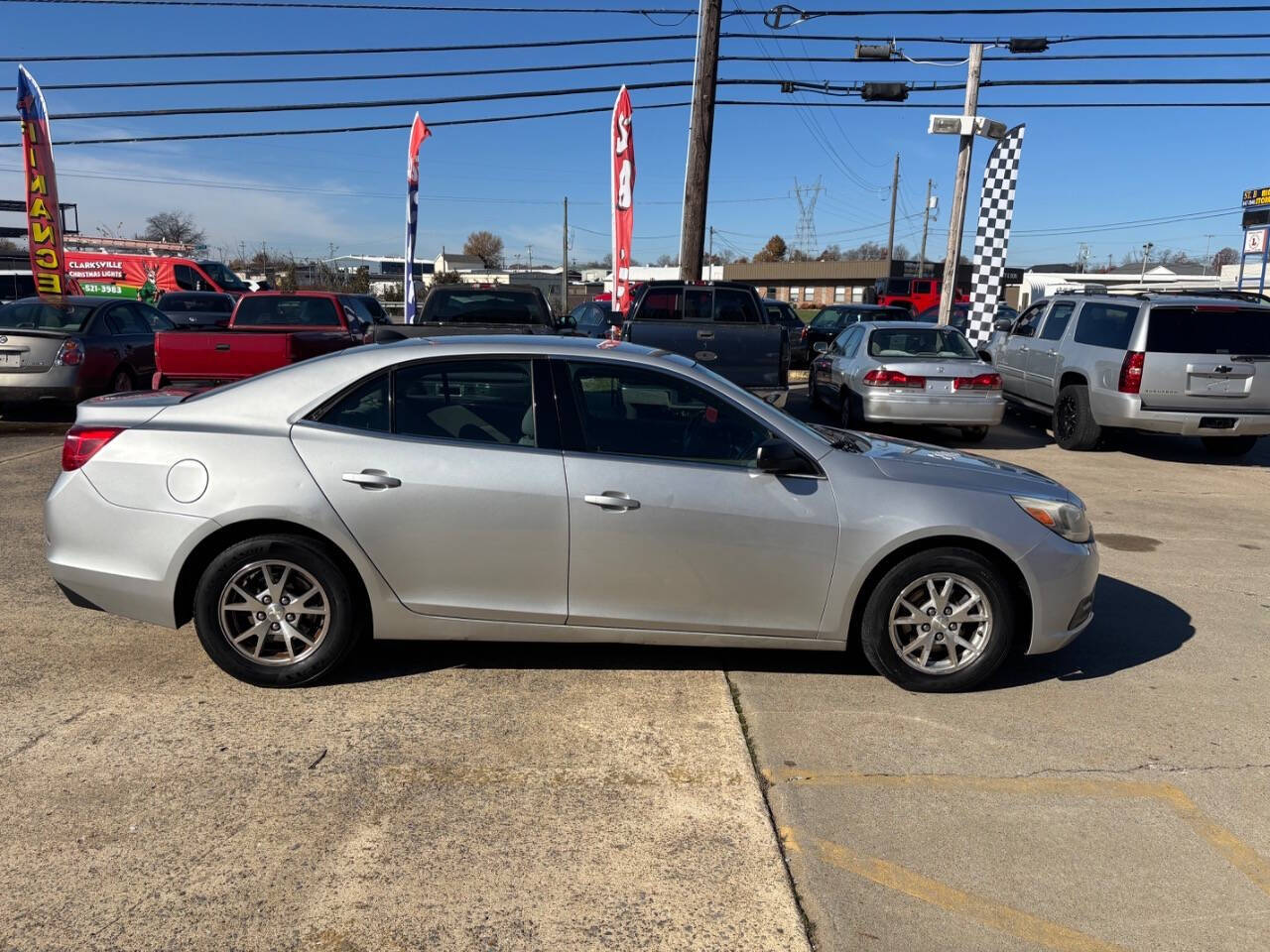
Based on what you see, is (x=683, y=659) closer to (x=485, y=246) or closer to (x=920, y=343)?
(x=920, y=343)

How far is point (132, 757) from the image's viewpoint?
3721mm

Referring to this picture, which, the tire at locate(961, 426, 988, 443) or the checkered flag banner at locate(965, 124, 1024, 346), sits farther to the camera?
the checkered flag banner at locate(965, 124, 1024, 346)

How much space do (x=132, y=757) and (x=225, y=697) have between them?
0.58m

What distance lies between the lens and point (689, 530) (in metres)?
4.20

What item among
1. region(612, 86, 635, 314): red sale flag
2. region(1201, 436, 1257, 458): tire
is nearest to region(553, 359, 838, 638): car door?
region(1201, 436, 1257, 458): tire

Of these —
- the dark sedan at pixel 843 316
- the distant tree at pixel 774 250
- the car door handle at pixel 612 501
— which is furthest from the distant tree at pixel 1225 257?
the car door handle at pixel 612 501

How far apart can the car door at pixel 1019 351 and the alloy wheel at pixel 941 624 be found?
9528 millimetres

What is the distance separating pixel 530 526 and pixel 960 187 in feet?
49.7

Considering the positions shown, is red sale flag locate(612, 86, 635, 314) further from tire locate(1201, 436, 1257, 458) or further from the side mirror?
the side mirror

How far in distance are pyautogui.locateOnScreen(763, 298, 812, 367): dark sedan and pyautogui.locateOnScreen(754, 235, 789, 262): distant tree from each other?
8414 centimetres

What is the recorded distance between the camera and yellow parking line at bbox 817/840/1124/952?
278 cm

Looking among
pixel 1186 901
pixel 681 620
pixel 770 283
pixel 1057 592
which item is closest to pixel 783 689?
pixel 681 620

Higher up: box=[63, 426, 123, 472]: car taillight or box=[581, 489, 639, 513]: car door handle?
box=[63, 426, 123, 472]: car taillight

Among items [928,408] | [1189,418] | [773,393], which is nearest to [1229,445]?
[1189,418]
